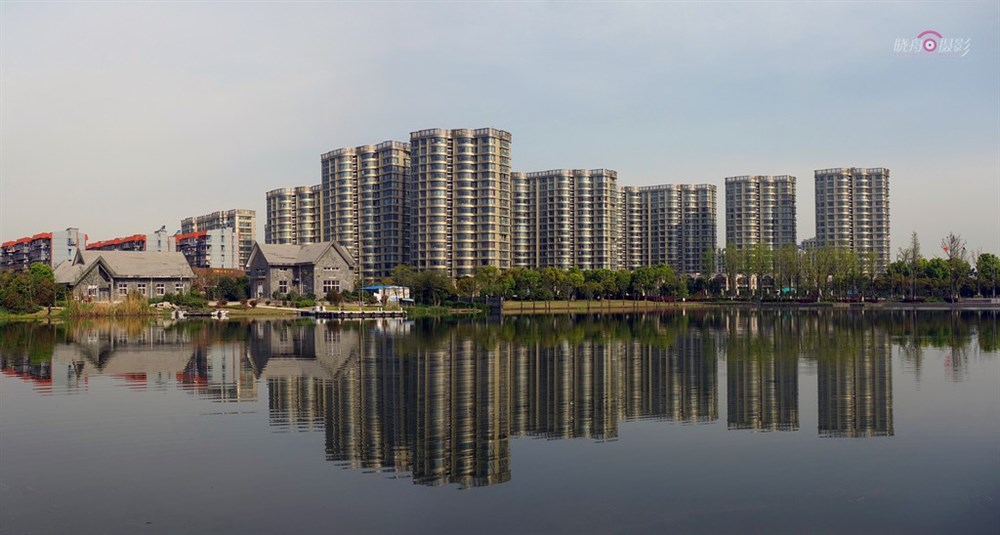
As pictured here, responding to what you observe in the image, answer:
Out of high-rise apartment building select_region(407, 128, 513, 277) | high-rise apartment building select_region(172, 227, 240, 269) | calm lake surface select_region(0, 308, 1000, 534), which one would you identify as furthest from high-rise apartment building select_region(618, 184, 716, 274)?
calm lake surface select_region(0, 308, 1000, 534)

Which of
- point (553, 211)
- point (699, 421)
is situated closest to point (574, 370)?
point (699, 421)

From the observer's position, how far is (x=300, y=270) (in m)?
105

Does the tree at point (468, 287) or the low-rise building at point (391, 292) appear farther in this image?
the tree at point (468, 287)

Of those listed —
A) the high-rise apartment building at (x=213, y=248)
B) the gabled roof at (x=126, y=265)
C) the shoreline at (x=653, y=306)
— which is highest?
the high-rise apartment building at (x=213, y=248)

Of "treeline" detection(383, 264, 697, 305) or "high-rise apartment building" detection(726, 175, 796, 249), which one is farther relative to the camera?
"high-rise apartment building" detection(726, 175, 796, 249)

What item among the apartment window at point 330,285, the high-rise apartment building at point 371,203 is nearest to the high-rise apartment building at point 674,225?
the high-rise apartment building at point 371,203

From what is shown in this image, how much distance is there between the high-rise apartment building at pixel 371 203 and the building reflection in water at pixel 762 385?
9997cm

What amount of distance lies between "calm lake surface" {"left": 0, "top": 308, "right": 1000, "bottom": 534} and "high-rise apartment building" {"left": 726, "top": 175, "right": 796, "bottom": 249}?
470ft

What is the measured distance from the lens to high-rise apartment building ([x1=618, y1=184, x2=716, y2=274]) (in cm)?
18012

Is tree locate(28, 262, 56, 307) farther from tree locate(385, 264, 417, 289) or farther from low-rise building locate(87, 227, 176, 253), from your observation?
low-rise building locate(87, 227, 176, 253)

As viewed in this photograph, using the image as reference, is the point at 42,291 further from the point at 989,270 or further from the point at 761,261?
the point at 989,270

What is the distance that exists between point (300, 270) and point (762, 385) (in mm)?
84680

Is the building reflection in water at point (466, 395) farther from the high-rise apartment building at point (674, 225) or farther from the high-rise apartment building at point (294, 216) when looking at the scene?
the high-rise apartment building at point (674, 225)

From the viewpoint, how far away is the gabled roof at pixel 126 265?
97375 mm
